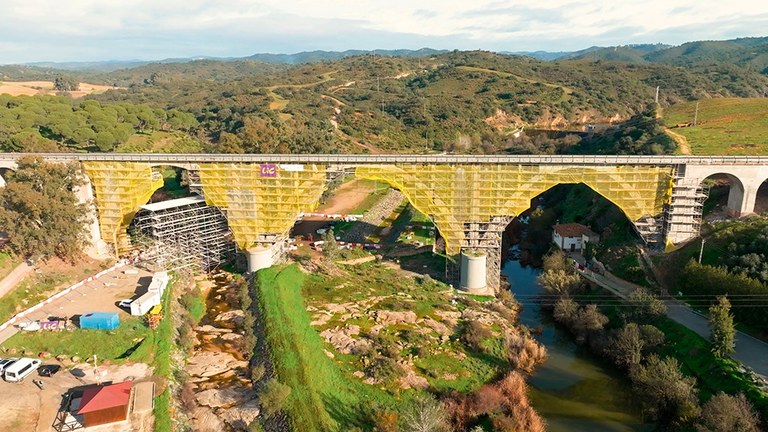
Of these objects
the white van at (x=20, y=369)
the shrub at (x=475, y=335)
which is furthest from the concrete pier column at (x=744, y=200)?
the white van at (x=20, y=369)

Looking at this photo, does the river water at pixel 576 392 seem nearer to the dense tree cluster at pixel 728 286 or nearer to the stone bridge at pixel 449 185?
the stone bridge at pixel 449 185

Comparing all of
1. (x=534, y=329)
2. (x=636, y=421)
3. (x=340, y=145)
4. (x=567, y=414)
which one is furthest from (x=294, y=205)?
(x=340, y=145)

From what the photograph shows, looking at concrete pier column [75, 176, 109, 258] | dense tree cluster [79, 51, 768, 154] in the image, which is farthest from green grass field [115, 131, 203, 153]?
concrete pier column [75, 176, 109, 258]

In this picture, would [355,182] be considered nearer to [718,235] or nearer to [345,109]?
[345,109]

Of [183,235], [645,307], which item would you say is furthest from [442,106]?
[645,307]

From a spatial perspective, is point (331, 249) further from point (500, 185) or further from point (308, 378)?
point (308, 378)

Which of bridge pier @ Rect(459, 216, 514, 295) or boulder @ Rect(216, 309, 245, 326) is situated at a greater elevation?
bridge pier @ Rect(459, 216, 514, 295)

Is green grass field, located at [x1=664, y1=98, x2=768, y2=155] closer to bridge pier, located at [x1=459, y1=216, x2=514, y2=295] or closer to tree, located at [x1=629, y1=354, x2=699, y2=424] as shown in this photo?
bridge pier, located at [x1=459, y1=216, x2=514, y2=295]
